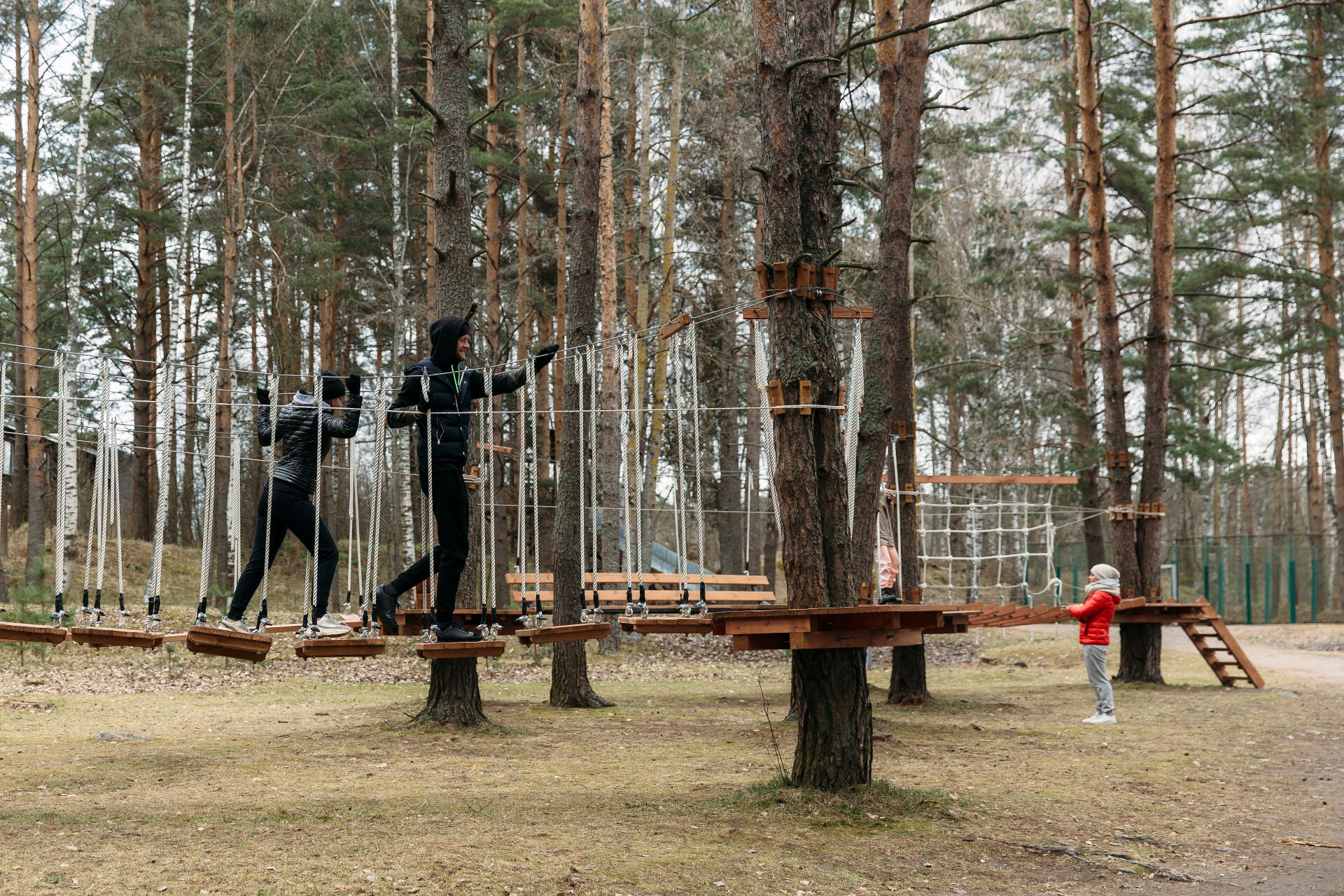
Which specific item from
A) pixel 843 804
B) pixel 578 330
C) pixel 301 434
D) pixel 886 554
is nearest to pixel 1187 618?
pixel 886 554

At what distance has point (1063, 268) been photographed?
21453 millimetres

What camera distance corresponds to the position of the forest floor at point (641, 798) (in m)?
4.69

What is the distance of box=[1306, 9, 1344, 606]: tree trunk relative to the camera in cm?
2098

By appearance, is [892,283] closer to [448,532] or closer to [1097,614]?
[1097,614]

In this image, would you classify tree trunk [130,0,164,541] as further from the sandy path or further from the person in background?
the sandy path

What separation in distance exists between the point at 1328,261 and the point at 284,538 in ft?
76.1

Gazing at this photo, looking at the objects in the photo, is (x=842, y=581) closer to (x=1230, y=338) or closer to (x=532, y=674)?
(x=532, y=674)

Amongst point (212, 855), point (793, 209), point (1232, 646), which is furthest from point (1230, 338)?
point (212, 855)

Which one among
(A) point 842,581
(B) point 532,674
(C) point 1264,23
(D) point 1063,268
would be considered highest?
(C) point 1264,23

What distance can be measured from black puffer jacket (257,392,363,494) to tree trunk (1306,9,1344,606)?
65.6 feet

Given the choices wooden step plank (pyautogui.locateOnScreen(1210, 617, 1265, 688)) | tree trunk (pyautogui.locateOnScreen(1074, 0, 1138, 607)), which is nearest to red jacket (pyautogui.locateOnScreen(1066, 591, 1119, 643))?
tree trunk (pyautogui.locateOnScreen(1074, 0, 1138, 607))

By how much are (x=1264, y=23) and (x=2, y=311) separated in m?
25.7

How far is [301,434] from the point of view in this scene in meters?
6.25

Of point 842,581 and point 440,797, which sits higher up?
point 842,581
